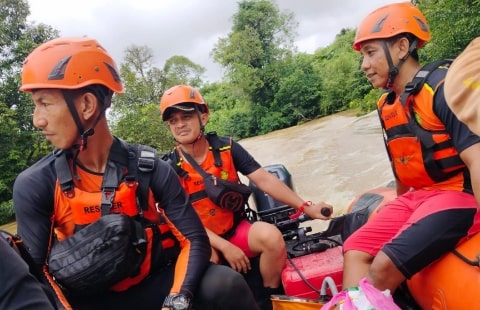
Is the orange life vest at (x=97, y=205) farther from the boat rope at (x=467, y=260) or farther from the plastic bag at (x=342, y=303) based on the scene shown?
the boat rope at (x=467, y=260)

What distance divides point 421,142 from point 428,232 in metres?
0.47

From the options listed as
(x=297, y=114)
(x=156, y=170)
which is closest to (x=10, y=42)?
(x=297, y=114)

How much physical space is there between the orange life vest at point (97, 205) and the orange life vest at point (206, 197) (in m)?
0.95

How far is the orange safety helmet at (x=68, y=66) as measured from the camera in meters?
1.66

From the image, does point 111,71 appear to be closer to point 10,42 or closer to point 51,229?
point 51,229

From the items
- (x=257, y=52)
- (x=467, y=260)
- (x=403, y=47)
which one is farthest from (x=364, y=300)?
(x=257, y=52)

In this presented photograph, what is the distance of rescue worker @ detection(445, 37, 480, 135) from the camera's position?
74cm

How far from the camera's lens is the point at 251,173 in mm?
3111

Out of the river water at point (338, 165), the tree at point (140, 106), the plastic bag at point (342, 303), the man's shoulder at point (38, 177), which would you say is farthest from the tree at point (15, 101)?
the plastic bag at point (342, 303)

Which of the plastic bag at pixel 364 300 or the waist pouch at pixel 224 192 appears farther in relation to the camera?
the waist pouch at pixel 224 192

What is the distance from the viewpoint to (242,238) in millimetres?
2789

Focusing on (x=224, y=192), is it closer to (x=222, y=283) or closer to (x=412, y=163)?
(x=222, y=283)

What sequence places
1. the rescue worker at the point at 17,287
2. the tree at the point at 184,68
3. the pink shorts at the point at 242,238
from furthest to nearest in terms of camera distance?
the tree at the point at 184,68, the pink shorts at the point at 242,238, the rescue worker at the point at 17,287

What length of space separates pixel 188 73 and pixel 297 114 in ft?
43.9
